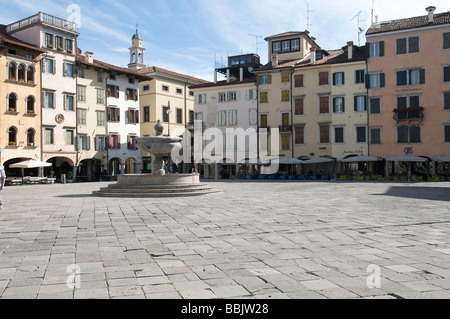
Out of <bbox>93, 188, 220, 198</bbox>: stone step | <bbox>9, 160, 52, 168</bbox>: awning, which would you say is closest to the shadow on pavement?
<bbox>93, 188, 220, 198</bbox>: stone step

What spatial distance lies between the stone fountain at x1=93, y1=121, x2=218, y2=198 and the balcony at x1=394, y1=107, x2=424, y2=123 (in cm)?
2502

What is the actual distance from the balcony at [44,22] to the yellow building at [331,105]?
22683mm

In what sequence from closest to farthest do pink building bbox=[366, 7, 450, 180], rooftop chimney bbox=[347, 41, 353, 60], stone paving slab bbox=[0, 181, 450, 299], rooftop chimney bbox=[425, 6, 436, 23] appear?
1. stone paving slab bbox=[0, 181, 450, 299]
2. pink building bbox=[366, 7, 450, 180]
3. rooftop chimney bbox=[425, 6, 436, 23]
4. rooftop chimney bbox=[347, 41, 353, 60]

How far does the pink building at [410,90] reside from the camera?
36562mm

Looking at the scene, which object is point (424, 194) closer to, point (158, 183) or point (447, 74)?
point (158, 183)

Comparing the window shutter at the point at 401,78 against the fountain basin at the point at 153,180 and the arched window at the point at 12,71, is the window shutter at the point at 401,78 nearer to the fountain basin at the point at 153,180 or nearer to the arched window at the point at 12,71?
the fountain basin at the point at 153,180

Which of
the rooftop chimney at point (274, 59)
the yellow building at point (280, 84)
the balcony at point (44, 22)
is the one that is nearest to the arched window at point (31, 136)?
the balcony at point (44, 22)

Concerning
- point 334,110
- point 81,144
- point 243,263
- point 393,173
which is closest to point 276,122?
point 334,110

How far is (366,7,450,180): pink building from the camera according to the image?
120 ft

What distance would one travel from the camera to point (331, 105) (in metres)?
41.6

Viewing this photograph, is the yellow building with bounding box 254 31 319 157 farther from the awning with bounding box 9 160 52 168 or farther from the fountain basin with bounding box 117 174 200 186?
the fountain basin with bounding box 117 174 200 186

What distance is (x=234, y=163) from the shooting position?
154ft
